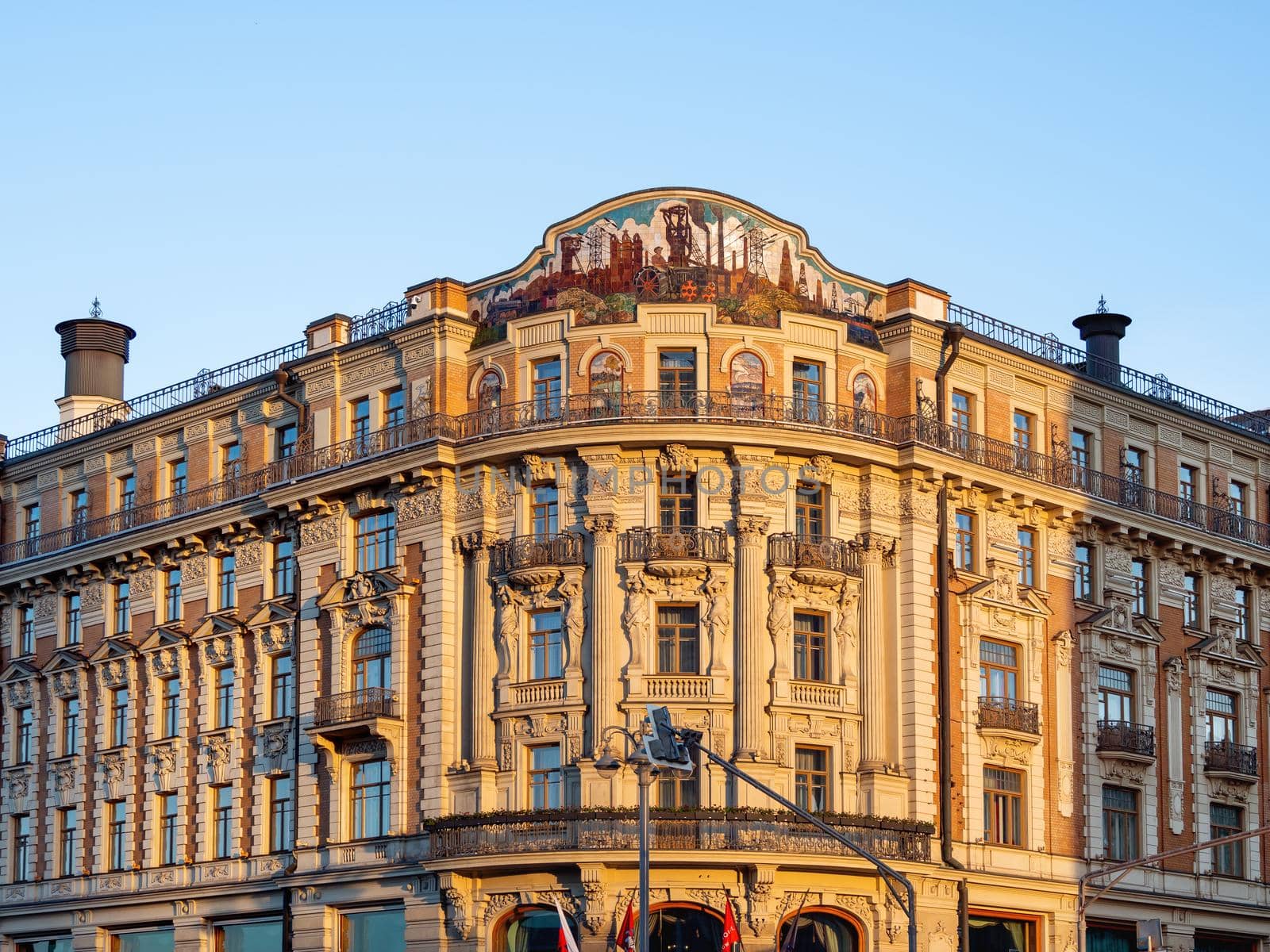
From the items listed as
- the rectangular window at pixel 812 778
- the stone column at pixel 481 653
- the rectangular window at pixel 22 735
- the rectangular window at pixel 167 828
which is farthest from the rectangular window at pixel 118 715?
the rectangular window at pixel 812 778

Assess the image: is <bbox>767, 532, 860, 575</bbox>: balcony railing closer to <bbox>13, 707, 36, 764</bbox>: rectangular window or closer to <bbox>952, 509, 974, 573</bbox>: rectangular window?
<bbox>952, 509, 974, 573</bbox>: rectangular window

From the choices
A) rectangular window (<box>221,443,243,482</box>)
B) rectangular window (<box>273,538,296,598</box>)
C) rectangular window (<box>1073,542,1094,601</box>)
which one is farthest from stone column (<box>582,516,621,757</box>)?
rectangular window (<box>1073,542,1094,601</box>)

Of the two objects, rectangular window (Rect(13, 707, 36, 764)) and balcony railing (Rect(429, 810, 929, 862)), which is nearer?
balcony railing (Rect(429, 810, 929, 862))

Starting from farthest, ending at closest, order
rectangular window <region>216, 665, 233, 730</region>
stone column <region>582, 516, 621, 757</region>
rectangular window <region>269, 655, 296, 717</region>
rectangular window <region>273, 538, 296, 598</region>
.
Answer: rectangular window <region>216, 665, 233, 730</region>, rectangular window <region>273, 538, 296, 598</region>, rectangular window <region>269, 655, 296, 717</region>, stone column <region>582, 516, 621, 757</region>

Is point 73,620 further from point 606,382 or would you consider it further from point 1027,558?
point 1027,558

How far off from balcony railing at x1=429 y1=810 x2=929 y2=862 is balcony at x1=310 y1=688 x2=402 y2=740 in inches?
188

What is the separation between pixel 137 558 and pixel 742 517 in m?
22.3

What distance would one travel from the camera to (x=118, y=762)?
72.0 meters

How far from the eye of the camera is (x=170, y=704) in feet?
233

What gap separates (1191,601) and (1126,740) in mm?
6584

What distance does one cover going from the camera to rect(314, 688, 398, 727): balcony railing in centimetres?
6275

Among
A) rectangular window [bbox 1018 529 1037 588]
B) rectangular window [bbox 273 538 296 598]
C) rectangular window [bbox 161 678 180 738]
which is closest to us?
rectangular window [bbox 1018 529 1037 588]

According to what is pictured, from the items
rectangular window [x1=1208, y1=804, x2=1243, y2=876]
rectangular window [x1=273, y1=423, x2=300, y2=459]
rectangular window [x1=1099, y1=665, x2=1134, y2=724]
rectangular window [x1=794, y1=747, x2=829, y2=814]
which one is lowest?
rectangular window [x1=1208, y1=804, x2=1243, y2=876]

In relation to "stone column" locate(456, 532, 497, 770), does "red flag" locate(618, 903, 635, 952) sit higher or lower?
lower
